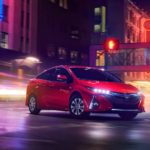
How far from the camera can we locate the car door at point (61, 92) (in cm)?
1477

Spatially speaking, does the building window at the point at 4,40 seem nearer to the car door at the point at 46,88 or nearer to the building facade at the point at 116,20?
the building facade at the point at 116,20

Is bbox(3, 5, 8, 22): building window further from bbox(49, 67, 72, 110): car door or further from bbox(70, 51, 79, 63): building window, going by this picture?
bbox(49, 67, 72, 110): car door

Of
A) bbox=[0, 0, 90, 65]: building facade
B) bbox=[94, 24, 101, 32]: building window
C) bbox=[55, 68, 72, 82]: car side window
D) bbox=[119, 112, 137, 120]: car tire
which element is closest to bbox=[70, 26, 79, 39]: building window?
bbox=[0, 0, 90, 65]: building facade

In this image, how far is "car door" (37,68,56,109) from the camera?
15477mm

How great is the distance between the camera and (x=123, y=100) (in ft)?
46.2

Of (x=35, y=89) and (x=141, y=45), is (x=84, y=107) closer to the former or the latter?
(x=35, y=89)

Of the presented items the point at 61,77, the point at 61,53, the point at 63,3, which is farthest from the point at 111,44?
the point at 63,3

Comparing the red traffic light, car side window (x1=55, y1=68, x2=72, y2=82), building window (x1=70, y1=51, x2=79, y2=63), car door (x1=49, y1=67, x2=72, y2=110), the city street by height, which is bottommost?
the city street

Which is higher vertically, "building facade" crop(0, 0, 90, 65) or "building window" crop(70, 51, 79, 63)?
"building facade" crop(0, 0, 90, 65)

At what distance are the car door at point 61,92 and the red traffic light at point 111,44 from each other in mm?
10412

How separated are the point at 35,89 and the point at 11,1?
38.1 metres

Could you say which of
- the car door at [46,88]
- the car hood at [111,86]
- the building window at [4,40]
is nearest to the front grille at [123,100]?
the car hood at [111,86]

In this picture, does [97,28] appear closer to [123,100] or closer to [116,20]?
[116,20]

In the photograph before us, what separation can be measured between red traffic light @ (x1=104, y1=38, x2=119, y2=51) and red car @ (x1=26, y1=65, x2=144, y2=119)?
989cm
